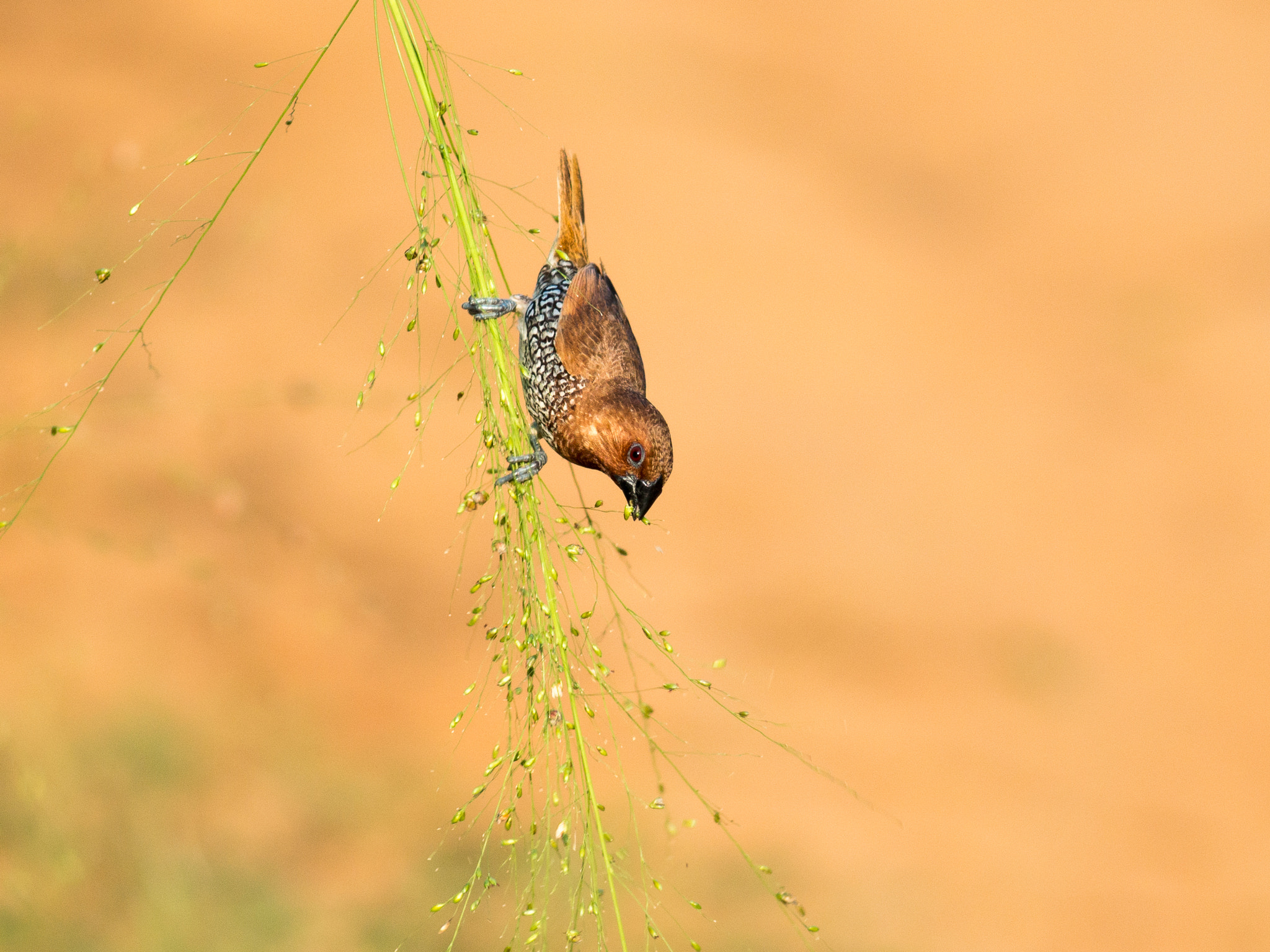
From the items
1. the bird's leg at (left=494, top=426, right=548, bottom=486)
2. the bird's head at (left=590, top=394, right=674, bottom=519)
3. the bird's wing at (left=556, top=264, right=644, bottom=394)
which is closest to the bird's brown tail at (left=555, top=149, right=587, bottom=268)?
the bird's wing at (left=556, top=264, right=644, bottom=394)

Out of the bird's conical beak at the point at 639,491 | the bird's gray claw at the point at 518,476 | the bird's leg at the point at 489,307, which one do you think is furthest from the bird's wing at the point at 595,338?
the bird's gray claw at the point at 518,476

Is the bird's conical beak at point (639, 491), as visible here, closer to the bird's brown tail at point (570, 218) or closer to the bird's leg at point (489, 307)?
the bird's leg at point (489, 307)

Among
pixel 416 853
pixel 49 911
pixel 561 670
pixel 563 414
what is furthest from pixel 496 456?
pixel 416 853

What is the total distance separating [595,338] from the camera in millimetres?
2365

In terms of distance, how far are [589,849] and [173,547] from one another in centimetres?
418

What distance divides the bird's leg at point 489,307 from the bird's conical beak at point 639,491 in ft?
1.42

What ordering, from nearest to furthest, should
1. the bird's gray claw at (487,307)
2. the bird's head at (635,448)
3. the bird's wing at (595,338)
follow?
1. the bird's gray claw at (487,307)
2. the bird's head at (635,448)
3. the bird's wing at (595,338)

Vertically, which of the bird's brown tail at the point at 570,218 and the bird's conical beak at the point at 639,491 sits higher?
the bird's brown tail at the point at 570,218

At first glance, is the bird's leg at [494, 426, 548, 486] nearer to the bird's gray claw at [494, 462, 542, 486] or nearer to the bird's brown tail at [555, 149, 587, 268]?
the bird's gray claw at [494, 462, 542, 486]

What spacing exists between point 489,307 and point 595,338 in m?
0.47

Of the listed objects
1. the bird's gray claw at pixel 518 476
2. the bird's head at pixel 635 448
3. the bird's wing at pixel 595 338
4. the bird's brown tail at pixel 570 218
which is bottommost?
the bird's gray claw at pixel 518 476

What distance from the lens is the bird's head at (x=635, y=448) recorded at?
2078 millimetres

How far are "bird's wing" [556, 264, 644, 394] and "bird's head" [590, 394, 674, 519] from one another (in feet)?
0.51

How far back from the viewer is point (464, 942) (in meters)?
4.16
